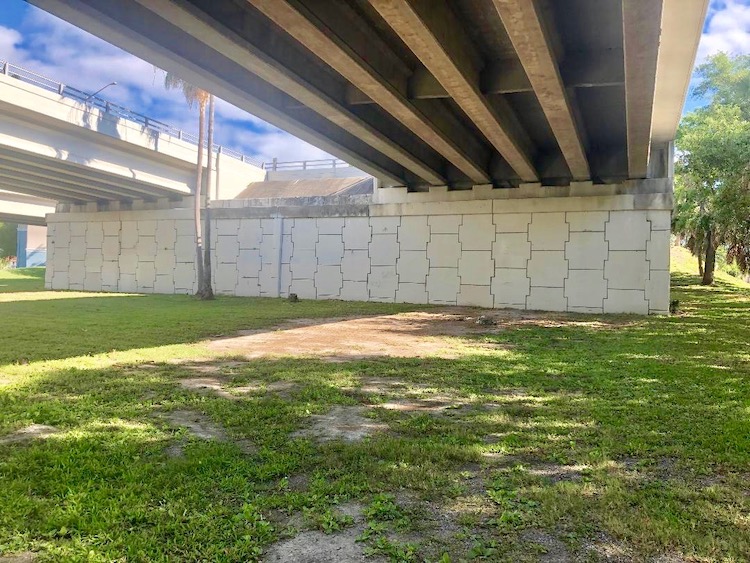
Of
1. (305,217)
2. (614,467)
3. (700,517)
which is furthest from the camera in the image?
(305,217)

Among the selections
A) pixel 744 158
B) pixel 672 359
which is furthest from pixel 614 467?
pixel 744 158

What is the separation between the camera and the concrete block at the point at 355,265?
72.7 ft

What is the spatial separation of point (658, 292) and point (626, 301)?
1.03 meters

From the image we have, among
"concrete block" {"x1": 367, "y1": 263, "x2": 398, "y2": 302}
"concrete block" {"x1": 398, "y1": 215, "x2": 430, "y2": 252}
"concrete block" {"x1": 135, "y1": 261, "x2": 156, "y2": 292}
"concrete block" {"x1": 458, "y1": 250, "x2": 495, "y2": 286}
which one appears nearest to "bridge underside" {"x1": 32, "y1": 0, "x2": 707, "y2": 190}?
"concrete block" {"x1": 458, "y1": 250, "x2": 495, "y2": 286}

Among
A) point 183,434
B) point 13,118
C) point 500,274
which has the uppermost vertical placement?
point 13,118

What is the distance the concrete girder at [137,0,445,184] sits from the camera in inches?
305

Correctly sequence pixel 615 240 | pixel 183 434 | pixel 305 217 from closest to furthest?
pixel 183 434 → pixel 615 240 → pixel 305 217

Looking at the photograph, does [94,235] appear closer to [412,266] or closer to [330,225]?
[330,225]

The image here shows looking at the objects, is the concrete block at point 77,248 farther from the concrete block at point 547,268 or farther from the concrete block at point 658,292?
the concrete block at point 658,292

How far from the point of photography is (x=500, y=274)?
20.1m

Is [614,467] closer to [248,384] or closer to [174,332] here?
[248,384]

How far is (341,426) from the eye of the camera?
16.5 ft

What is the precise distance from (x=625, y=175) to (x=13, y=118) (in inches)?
824

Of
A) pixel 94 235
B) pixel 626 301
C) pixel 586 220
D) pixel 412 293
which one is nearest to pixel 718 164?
pixel 586 220
